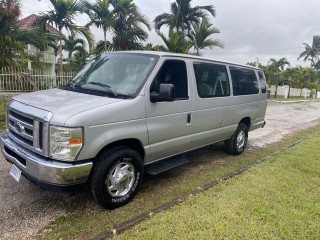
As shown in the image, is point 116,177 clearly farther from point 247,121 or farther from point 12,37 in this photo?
point 12,37

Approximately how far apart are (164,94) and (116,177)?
1259mm

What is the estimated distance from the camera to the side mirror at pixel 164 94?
12.1ft

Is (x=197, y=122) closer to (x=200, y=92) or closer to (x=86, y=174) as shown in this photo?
(x=200, y=92)

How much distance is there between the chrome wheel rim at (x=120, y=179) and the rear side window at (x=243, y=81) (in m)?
3.11

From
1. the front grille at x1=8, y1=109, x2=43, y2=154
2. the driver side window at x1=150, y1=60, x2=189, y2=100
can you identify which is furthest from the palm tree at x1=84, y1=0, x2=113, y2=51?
the front grille at x1=8, y1=109, x2=43, y2=154

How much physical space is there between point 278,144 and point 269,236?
505 cm

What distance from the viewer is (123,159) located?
11.8 ft

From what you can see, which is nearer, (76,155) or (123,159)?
(76,155)

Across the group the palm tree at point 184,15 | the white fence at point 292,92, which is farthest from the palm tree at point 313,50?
the palm tree at point 184,15

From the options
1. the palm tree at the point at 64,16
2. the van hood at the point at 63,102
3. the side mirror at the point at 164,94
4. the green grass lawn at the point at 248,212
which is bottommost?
the green grass lawn at the point at 248,212

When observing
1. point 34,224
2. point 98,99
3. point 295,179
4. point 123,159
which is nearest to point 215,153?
point 295,179

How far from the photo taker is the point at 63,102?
335 centimetres

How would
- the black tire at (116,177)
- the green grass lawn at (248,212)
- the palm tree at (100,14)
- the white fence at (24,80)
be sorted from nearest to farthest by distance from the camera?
the green grass lawn at (248,212) → the black tire at (116,177) → the white fence at (24,80) → the palm tree at (100,14)

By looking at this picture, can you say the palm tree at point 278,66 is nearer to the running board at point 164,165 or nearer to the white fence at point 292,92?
the white fence at point 292,92
